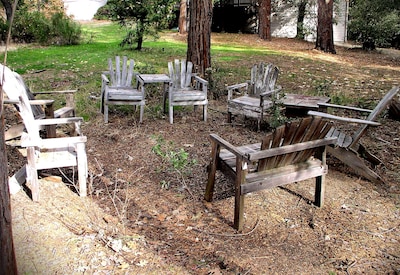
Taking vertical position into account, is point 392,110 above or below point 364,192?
above

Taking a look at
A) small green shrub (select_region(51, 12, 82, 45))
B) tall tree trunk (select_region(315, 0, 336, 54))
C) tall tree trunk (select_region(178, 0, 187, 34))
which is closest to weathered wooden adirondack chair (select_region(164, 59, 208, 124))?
tall tree trunk (select_region(315, 0, 336, 54))

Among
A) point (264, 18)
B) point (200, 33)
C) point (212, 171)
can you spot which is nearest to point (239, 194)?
point (212, 171)

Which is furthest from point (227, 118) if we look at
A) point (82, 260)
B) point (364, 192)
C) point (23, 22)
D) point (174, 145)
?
point (23, 22)

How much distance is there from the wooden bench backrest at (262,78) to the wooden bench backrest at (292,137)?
102 inches

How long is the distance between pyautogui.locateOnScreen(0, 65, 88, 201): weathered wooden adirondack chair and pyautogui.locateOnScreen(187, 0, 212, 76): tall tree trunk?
428 cm

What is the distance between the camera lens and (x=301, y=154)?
334cm

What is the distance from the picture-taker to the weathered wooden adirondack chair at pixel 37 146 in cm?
329

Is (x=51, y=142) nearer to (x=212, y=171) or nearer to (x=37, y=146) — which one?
(x=37, y=146)

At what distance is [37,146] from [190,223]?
1449 millimetres

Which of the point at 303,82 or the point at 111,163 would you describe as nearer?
the point at 111,163

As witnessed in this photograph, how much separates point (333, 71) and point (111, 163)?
23.5ft

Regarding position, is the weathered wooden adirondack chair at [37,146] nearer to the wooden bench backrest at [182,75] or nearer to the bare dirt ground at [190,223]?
the bare dirt ground at [190,223]

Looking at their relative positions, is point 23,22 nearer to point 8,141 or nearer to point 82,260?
point 8,141

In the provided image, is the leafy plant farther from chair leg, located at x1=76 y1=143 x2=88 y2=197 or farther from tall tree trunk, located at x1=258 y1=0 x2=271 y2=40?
tall tree trunk, located at x1=258 y1=0 x2=271 y2=40
